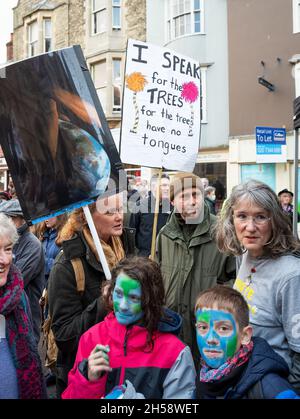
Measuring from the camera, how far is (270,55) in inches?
594

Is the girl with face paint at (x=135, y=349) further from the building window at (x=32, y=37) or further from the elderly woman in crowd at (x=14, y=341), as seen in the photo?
the building window at (x=32, y=37)

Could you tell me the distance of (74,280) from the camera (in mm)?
2393

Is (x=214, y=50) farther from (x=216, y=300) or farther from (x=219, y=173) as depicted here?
(x=216, y=300)

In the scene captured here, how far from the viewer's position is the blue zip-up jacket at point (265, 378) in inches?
62.2

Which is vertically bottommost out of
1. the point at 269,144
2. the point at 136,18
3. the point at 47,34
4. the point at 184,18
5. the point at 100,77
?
the point at 269,144

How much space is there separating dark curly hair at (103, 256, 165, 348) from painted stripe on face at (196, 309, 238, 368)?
255mm

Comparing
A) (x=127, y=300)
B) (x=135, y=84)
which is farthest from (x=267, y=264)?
(x=135, y=84)

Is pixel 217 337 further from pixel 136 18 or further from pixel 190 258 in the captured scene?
pixel 136 18

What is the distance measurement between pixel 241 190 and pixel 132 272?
0.64 meters

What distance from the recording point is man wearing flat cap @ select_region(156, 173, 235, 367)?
9.48 ft

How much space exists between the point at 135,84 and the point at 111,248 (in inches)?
58.8

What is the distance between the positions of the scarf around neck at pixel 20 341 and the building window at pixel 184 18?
53.8 ft

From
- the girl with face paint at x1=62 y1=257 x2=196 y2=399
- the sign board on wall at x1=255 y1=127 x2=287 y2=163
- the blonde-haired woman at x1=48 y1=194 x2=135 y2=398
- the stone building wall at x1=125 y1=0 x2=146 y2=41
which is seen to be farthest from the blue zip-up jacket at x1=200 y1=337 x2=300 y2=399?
the stone building wall at x1=125 y1=0 x2=146 y2=41

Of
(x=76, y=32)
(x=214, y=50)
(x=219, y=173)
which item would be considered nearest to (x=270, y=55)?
(x=214, y=50)
